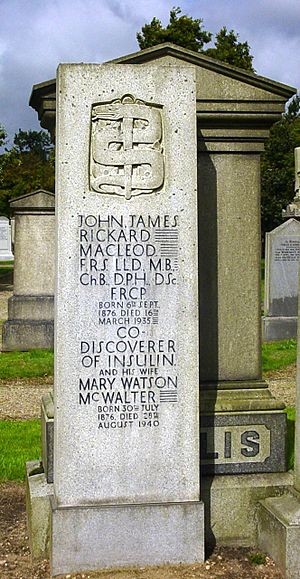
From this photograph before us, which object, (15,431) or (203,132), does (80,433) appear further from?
(15,431)

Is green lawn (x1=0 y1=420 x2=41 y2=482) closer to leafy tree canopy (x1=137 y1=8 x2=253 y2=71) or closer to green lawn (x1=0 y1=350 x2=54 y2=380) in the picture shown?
green lawn (x1=0 y1=350 x2=54 y2=380)

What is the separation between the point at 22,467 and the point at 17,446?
643mm

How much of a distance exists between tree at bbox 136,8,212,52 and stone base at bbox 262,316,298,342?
710 inches

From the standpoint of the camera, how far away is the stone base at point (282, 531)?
4.17 m

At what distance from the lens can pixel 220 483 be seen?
15.5ft

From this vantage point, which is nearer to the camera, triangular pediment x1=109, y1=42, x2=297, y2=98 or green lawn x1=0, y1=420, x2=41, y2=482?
triangular pediment x1=109, y1=42, x2=297, y2=98

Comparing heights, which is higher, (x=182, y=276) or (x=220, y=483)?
(x=182, y=276)

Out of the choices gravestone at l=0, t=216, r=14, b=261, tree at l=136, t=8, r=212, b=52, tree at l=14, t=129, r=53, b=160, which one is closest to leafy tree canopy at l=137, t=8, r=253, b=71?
→ tree at l=136, t=8, r=212, b=52

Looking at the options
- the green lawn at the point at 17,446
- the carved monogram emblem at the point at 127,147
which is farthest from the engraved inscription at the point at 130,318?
the green lawn at the point at 17,446

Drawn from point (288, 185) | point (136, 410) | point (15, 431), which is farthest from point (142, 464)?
point (288, 185)

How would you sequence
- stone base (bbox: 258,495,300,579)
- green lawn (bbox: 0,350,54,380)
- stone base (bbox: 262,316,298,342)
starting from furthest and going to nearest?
stone base (bbox: 262,316,298,342)
green lawn (bbox: 0,350,54,380)
stone base (bbox: 258,495,300,579)

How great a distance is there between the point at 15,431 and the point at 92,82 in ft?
13.4

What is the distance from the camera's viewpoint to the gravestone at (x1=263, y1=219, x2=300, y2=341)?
13555 mm

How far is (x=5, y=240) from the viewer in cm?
3903
